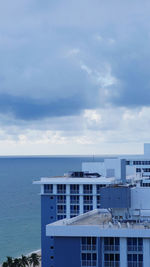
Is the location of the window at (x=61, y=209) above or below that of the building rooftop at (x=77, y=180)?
below

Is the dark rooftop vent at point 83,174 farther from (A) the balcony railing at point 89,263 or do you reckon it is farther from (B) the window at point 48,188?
(A) the balcony railing at point 89,263

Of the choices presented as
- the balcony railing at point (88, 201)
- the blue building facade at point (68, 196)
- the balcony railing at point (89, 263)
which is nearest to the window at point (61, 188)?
the blue building facade at point (68, 196)

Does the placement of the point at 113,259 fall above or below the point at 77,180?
below

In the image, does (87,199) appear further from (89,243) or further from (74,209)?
(89,243)

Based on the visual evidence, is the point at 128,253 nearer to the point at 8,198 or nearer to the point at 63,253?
the point at 63,253

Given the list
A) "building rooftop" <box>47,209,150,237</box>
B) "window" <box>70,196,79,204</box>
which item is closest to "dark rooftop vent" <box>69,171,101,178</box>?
"window" <box>70,196,79,204</box>

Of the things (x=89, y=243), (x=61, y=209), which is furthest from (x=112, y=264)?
(x=61, y=209)

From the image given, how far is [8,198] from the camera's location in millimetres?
179750

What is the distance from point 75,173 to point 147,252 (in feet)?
119

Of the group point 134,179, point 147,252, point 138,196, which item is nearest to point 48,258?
point 134,179

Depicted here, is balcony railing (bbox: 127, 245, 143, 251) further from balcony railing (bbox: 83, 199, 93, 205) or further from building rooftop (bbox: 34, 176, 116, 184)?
balcony railing (bbox: 83, 199, 93, 205)

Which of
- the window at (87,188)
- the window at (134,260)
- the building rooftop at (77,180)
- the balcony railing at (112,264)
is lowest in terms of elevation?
the balcony railing at (112,264)

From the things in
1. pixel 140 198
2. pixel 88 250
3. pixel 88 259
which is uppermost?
pixel 140 198

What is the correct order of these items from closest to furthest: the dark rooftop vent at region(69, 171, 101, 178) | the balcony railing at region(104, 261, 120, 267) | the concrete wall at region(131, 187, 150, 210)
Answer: the balcony railing at region(104, 261, 120, 267) → the concrete wall at region(131, 187, 150, 210) → the dark rooftop vent at region(69, 171, 101, 178)
